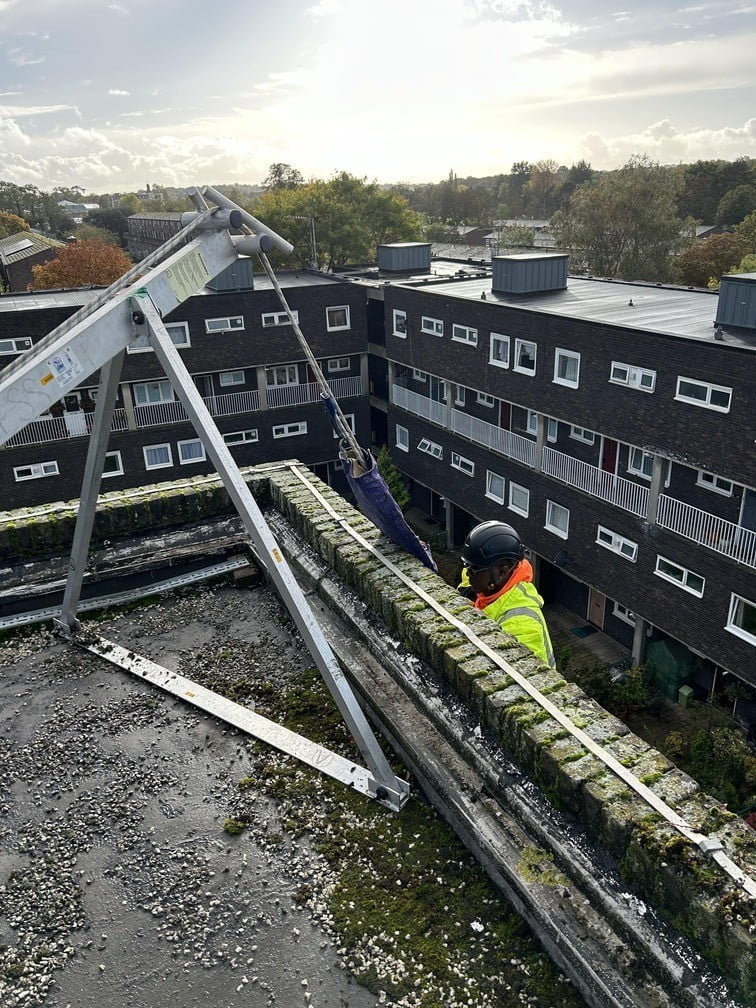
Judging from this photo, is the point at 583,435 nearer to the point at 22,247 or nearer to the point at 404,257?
the point at 404,257

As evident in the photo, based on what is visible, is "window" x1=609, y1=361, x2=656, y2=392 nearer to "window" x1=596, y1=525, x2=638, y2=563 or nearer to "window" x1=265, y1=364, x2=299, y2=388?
"window" x1=596, y1=525, x2=638, y2=563

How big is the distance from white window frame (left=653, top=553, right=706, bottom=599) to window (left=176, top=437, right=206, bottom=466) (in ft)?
63.1

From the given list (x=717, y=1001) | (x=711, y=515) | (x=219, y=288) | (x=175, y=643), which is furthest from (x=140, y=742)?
(x=219, y=288)

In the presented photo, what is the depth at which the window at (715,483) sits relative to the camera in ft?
59.8

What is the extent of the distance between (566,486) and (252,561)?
1427 cm

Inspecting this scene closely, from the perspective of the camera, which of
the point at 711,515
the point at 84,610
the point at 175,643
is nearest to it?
the point at 175,643

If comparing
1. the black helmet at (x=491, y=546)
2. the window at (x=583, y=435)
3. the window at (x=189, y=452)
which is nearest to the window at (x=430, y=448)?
the window at (x=583, y=435)

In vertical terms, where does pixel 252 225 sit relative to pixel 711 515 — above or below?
above

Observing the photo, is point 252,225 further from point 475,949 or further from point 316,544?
point 475,949

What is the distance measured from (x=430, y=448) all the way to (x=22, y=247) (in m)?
59.7

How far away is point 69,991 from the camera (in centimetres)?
530

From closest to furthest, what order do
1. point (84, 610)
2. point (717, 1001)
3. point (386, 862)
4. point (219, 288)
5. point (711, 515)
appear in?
1. point (717, 1001)
2. point (386, 862)
3. point (84, 610)
4. point (711, 515)
5. point (219, 288)

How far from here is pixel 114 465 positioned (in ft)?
95.1

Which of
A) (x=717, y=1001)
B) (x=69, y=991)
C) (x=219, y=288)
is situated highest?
(x=219, y=288)
